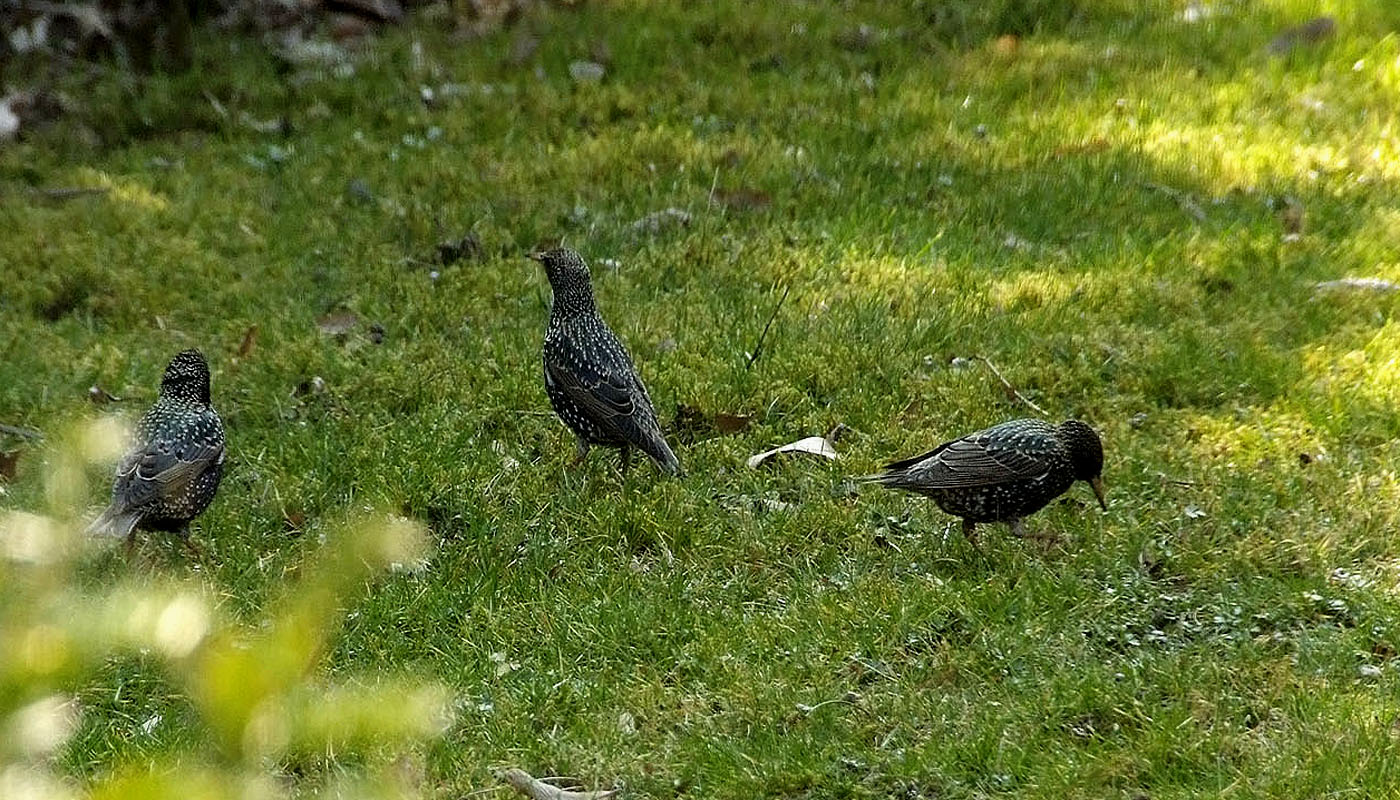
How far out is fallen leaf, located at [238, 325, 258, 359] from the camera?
7.75 m

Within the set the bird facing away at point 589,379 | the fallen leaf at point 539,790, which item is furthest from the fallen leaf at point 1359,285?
the fallen leaf at point 539,790

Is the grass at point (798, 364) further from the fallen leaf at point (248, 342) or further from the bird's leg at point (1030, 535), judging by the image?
the bird's leg at point (1030, 535)

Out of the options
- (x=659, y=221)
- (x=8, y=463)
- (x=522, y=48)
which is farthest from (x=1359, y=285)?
(x=8, y=463)

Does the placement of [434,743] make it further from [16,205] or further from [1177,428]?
[16,205]

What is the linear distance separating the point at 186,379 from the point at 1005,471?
300cm

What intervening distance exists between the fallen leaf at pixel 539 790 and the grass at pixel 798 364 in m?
0.10

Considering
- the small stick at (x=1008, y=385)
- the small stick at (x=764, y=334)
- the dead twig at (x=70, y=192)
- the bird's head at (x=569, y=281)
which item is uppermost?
the bird's head at (x=569, y=281)

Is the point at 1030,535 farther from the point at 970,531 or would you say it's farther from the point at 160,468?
the point at 160,468

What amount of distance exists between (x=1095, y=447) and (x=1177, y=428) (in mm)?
1110

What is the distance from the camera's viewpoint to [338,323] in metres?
7.97

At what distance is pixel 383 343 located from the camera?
25.4ft

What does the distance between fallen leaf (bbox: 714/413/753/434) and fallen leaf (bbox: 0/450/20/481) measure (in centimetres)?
275

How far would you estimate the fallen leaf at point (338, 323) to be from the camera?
789 centimetres

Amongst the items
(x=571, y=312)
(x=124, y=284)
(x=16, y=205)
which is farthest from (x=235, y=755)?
(x=16, y=205)
